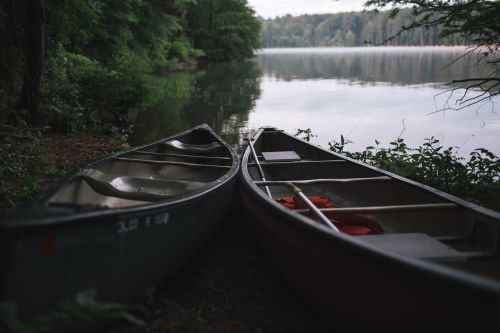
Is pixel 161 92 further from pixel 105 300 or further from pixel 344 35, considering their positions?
pixel 344 35

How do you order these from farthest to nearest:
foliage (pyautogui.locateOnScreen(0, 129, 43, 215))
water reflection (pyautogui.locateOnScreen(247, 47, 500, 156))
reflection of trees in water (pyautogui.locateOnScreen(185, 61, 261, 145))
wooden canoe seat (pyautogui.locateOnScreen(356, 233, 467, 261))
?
reflection of trees in water (pyautogui.locateOnScreen(185, 61, 261, 145)) → water reflection (pyautogui.locateOnScreen(247, 47, 500, 156)) → foliage (pyautogui.locateOnScreen(0, 129, 43, 215)) → wooden canoe seat (pyautogui.locateOnScreen(356, 233, 467, 261))

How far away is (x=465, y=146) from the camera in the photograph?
29.7 ft

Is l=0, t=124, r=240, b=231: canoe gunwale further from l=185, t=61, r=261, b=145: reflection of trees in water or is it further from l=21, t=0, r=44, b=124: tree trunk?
l=185, t=61, r=261, b=145: reflection of trees in water

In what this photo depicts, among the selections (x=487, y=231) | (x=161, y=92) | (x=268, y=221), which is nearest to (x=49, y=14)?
(x=268, y=221)

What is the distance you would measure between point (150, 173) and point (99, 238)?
2728 millimetres

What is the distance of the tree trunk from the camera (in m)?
7.07

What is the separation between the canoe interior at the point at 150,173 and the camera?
11.6ft

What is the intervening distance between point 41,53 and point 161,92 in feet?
35.4

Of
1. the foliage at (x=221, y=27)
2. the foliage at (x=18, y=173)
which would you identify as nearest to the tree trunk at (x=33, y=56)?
the foliage at (x=18, y=173)

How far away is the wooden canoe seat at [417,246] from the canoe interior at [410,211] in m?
0.03

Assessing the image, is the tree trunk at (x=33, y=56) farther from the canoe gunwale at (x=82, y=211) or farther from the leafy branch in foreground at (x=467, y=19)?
the leafy branch in foreground at (x=467, y=19)

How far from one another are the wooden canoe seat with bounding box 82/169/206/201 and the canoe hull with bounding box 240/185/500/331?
112 cm

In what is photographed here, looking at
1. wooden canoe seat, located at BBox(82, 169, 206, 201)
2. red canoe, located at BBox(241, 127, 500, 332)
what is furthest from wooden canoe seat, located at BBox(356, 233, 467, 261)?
wooden canoe seat, located at BBox(82, 169, 206, 201)

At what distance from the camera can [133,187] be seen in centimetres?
400
